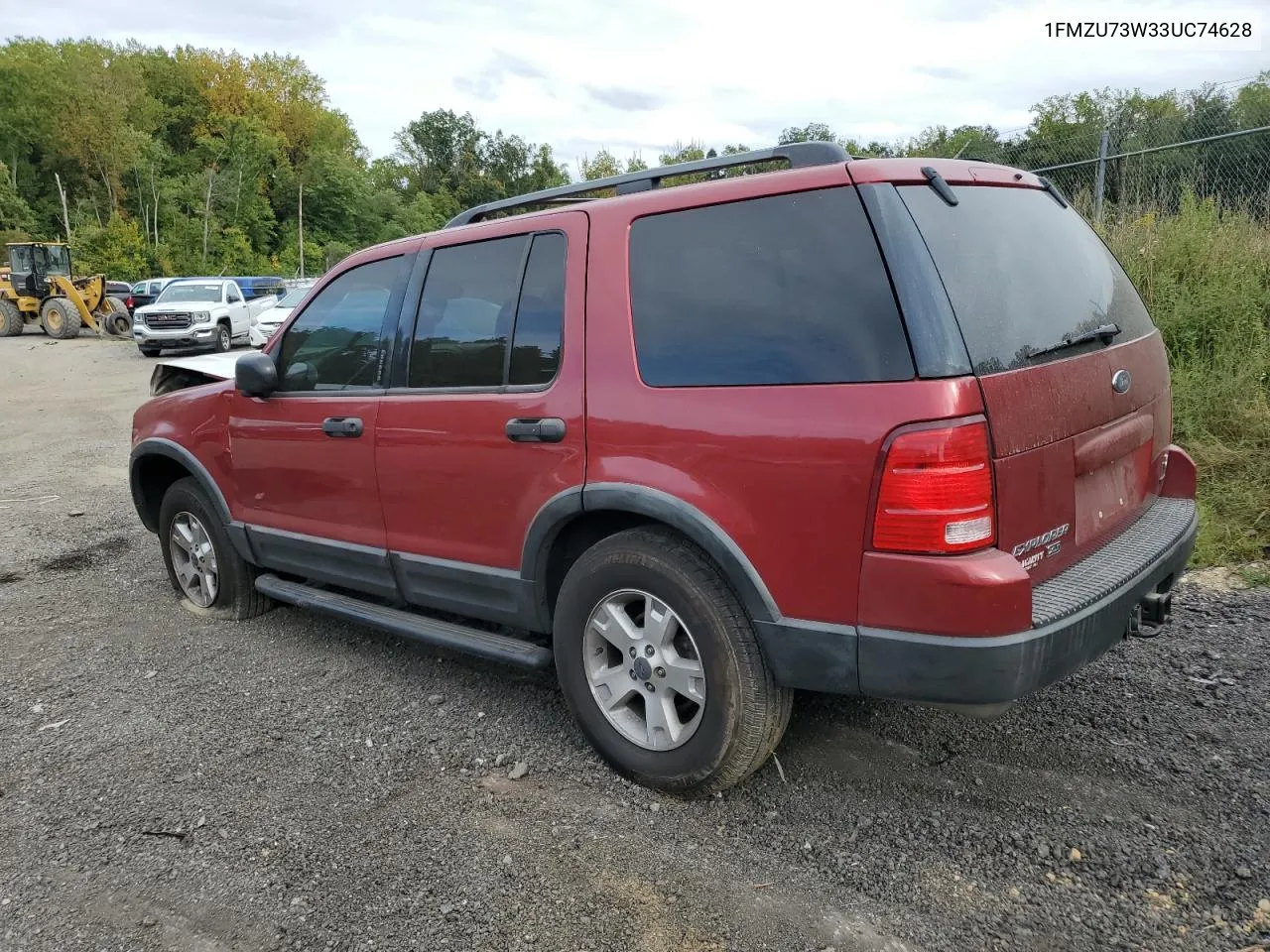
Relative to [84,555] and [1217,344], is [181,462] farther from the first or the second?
[1217,344]

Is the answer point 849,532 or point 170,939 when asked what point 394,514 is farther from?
point 849,532

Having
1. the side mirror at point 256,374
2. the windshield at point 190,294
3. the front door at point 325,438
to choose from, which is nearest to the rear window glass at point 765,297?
the front door at point 325,438

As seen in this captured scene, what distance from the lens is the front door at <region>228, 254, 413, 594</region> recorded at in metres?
3.68

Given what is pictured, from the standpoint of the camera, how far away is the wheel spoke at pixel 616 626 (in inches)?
113

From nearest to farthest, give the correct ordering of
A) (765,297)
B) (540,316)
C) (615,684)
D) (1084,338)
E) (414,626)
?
(765,297) < (1084,338) < (615,684) < (540,316) < (414,626)

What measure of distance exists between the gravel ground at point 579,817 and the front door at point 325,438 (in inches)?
22.2

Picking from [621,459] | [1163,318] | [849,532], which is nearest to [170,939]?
→ [621,459]

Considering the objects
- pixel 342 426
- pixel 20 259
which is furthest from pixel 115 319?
pixel 342 426

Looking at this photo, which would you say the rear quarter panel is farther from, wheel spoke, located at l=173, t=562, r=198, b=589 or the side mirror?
wheel spoke, located at l=173, t=562, r=198, b=589

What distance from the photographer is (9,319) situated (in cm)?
2653

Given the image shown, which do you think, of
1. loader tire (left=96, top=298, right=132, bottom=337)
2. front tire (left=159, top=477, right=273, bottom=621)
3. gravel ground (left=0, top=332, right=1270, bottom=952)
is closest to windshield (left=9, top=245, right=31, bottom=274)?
loader tire (left=96, top=298, right=132, bottom=337)

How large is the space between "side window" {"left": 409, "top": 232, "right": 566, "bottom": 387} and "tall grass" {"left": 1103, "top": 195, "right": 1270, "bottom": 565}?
3742mm

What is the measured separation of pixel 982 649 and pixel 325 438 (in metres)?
2.71

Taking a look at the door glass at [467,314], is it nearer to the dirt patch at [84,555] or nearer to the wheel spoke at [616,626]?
the wheel spoke at [616,626]
